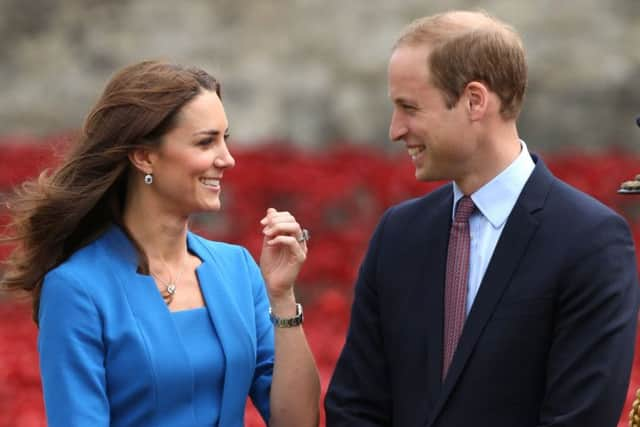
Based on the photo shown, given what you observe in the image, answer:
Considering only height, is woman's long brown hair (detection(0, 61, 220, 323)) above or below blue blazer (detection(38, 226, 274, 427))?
above

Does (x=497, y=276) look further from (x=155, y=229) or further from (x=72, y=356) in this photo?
(x=72, y=356)

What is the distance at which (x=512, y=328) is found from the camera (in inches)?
127

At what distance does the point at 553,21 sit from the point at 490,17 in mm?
7645

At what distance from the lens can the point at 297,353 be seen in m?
3.59

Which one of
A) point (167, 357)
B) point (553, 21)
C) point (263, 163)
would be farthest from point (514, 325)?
point (553, 21)

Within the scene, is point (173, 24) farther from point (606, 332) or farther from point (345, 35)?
point (606, 332)

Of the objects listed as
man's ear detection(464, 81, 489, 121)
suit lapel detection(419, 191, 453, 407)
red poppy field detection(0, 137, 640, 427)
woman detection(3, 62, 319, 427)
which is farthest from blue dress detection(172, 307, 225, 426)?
red poppy field detection(0, 137, 640, 427)

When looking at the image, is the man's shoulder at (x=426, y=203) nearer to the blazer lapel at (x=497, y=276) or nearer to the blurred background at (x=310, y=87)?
the blazer lapel at (x=497, y=276)

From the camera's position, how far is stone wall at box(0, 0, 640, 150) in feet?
34.3

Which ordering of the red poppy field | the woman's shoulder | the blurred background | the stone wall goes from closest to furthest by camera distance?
the woman's shoulder
the red poppy field
the blurred background
the stone wall

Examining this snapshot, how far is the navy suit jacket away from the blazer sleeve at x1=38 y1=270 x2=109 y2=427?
2.13 ft

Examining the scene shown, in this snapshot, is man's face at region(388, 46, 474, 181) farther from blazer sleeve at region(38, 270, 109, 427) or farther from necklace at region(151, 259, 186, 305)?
blazer sleeve at region(38, 270, 109, 427)

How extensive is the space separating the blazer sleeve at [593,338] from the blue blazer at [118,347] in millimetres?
880

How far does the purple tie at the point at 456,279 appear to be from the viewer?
11.0ft
